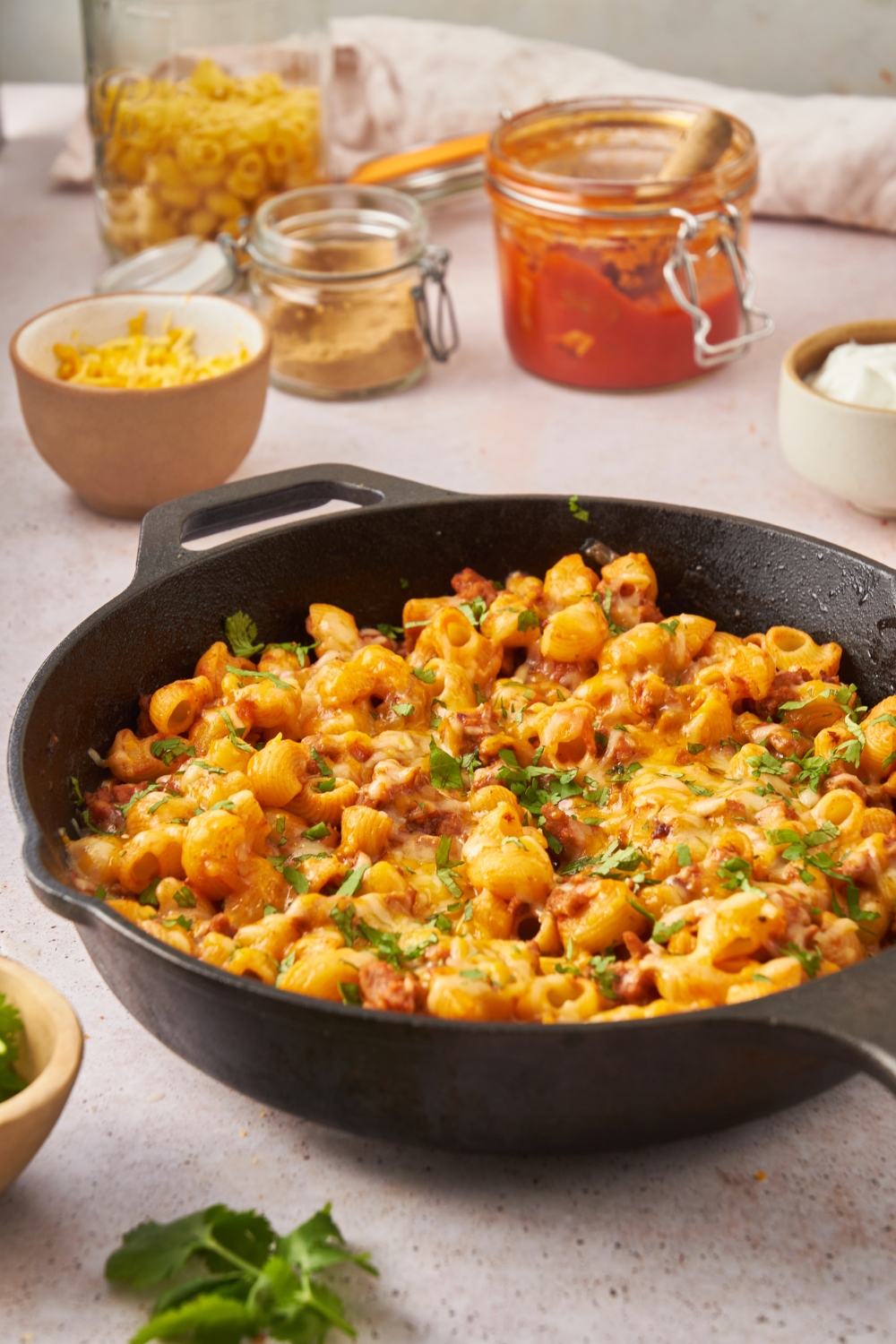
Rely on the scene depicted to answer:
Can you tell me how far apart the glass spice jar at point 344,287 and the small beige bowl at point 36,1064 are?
4.80 ft

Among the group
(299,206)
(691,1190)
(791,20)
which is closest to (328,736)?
(691,1190)

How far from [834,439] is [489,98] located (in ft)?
4.97

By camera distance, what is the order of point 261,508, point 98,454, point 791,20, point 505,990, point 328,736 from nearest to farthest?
1. point 505,990
2. point 328,736
3. point 261,508
4. point 98,454
5. point 791,20

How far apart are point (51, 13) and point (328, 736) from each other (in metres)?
3.03

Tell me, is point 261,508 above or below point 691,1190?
above

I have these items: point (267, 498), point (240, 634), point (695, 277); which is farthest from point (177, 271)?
point (240, 634)

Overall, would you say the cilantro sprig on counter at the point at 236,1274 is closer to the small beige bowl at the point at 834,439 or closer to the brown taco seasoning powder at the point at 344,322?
the small beige bowl at the point at 834,439

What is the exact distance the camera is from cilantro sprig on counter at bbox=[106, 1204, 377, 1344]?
0.88 meters

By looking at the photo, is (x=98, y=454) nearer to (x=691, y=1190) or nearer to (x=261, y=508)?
(x=261, y=508)

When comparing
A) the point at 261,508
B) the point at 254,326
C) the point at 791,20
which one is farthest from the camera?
the point at 791,20

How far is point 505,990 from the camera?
→ 3.25 feet

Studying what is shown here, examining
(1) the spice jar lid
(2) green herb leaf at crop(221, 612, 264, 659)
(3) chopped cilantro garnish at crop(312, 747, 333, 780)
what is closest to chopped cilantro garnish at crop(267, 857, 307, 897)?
(3) chopped cilantro garnish at crop(312, 747, 333, 780)

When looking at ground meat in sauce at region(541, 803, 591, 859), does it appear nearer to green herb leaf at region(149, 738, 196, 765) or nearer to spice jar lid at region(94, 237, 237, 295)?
green herb leaf at region(149, 738, 196, 765)

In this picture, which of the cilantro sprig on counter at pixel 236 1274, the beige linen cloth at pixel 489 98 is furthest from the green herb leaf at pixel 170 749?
the beige linen cloth at pixel 489 98
